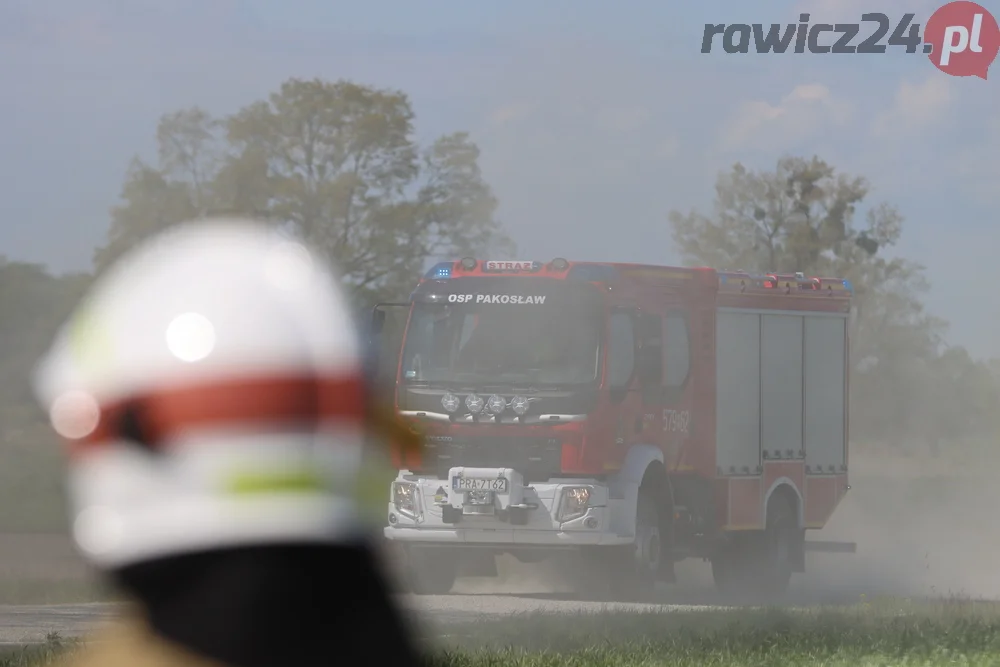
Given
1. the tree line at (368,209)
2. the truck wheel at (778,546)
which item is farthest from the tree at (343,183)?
the truck wheel at (778,546)

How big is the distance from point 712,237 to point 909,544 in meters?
20.2

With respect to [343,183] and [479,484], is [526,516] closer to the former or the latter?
[479,484]

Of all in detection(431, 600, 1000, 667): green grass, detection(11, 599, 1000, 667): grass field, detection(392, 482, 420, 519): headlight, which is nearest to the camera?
detection(11, 599, 1000, 667): grass field

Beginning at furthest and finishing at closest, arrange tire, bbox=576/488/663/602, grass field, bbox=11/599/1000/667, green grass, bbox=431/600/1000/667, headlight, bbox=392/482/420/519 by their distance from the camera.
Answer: tire, bbox=576/488/663/602 → headlight, bbox=392/482/420/519 → green grass, bbox=431/600/1000/667 → grass field, bbox=11/599/1000/667

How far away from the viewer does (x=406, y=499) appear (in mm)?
16328

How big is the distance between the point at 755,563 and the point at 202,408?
17575 millimetres

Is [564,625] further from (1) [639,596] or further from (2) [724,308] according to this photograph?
(2) [724,308]

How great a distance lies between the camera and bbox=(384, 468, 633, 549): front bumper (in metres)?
16.0

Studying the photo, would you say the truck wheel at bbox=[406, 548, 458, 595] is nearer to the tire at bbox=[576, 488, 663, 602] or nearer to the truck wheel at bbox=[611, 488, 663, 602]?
the tire at bbox=[576, 488, 663, 602]

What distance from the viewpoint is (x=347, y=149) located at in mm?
40812

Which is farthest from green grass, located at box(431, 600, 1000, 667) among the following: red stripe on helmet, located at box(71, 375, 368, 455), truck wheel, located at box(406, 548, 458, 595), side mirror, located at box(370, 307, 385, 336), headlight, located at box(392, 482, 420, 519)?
red stripe on helmet, located at box(71, 375, 368, 455)

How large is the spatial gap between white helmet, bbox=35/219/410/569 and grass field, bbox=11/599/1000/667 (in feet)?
25.7

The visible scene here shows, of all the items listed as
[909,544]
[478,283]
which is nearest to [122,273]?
[478,283]

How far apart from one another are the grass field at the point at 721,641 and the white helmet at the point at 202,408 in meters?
7.84
